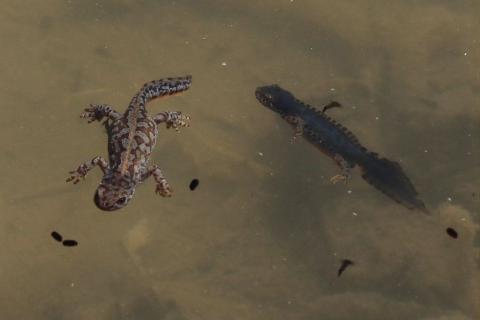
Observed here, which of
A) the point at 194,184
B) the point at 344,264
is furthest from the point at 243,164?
the point at 344,264

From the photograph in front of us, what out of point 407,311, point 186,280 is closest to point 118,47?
point 186,280

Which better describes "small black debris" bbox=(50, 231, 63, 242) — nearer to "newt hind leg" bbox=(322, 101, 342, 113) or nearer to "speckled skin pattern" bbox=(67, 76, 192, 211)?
"speckled skin pattern" bbox=(67, 76, 192, 211)

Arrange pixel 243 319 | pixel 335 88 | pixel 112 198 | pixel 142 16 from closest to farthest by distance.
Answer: pixel 243 319, pixel 112 198, pixel 335 88, pixel 142 16

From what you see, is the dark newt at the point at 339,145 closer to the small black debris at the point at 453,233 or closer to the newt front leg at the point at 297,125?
the newt front leg at the point at 297,125

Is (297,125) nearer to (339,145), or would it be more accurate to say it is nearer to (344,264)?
(339,145)

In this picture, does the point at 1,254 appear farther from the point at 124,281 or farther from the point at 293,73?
the point at 293,73

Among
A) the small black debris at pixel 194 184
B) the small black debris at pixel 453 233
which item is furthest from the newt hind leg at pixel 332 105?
the small black debris at pixel 453 233
